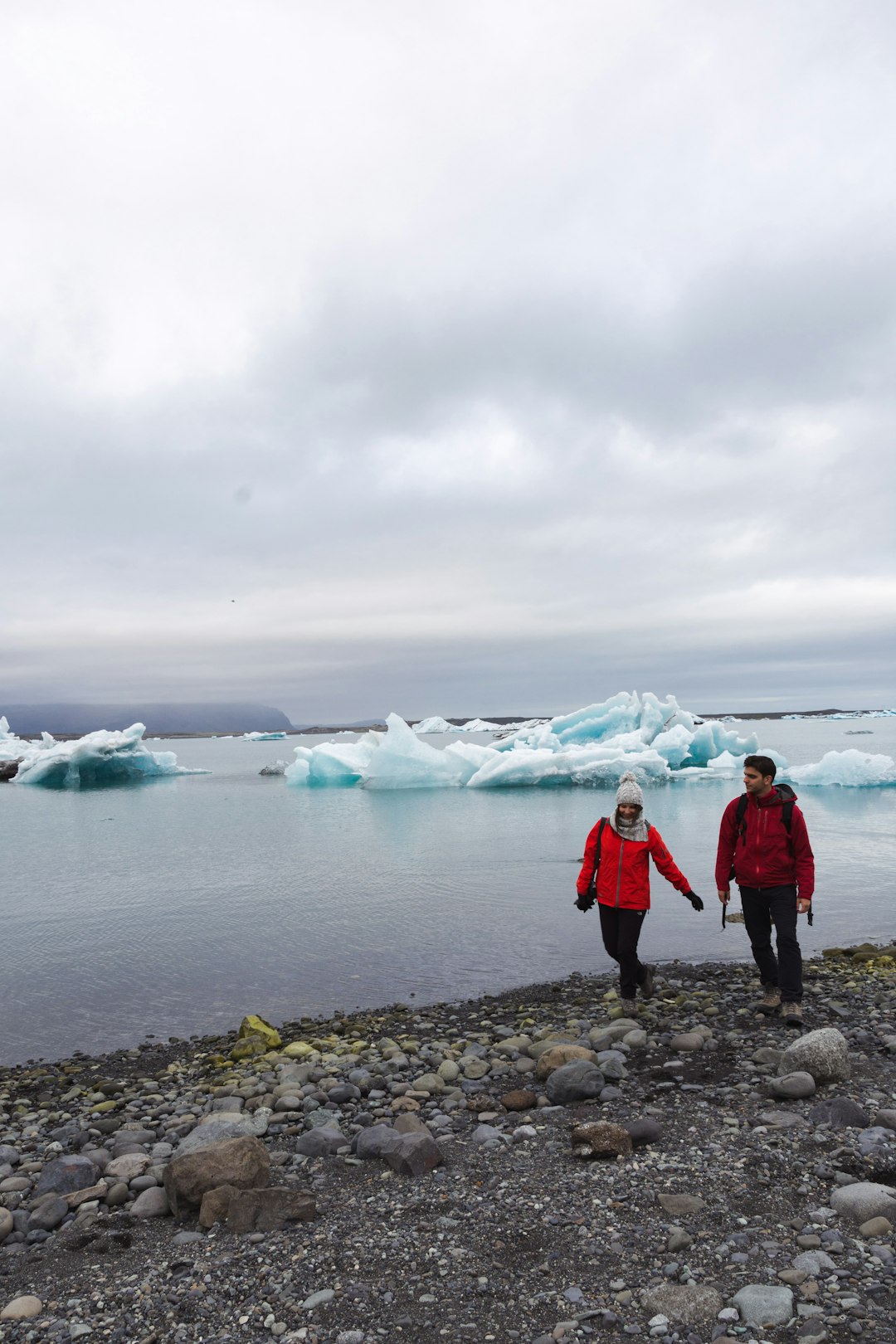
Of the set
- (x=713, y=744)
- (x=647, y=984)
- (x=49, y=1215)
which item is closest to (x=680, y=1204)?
(x=49, y=1215)

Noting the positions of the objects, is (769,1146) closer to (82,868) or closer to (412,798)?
(82,868)

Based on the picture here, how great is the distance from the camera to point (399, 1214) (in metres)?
3.21

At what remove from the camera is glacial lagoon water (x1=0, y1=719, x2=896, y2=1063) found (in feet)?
25.8

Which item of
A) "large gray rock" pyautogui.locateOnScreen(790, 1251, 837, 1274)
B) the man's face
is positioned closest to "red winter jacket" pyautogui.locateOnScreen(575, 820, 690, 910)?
the man's face

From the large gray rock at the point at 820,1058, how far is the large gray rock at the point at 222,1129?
2.54m

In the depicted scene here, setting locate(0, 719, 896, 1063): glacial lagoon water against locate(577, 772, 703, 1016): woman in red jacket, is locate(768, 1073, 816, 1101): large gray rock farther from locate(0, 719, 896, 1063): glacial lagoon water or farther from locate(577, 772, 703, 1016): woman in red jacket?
locate(0, 719, 896, 1063): glacial lagoon water

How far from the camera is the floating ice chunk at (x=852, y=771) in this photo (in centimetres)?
2542

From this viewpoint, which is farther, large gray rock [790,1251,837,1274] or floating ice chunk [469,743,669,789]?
floating ice chunk [469,743,669,789]

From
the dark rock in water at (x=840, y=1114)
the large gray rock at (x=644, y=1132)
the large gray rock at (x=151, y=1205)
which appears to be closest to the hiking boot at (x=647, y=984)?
the dark rock in water at (x=840, y=1114)

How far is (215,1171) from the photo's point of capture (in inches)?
136

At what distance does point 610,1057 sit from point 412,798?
76.4 feet

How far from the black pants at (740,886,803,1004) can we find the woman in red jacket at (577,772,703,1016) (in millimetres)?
382

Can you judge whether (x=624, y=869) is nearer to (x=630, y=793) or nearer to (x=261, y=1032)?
(x=630, y=793)

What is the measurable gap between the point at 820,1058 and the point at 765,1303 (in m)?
1.96
